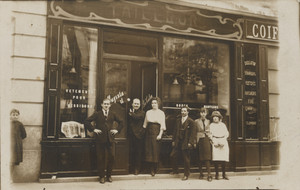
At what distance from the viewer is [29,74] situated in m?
6.88

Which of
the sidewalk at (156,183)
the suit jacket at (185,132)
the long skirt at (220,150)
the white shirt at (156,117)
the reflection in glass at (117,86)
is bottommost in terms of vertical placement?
the sidewalk at (156,183)

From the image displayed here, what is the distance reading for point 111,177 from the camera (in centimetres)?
718

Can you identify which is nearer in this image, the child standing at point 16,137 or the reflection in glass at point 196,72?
the child standing at point 16,137

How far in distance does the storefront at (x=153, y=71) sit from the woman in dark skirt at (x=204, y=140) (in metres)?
0.54

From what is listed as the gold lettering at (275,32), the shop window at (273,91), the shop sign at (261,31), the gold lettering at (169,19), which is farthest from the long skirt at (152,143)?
the gold lettering at (275,32)

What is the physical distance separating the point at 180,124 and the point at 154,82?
132cm

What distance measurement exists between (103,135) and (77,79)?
1.49 meters

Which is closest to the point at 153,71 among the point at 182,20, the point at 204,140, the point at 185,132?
the point at 182,20

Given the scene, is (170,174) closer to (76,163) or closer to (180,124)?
(180,124)

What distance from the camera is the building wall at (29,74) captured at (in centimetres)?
674

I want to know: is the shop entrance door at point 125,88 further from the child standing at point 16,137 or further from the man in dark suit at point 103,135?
the child standing at point 16,137

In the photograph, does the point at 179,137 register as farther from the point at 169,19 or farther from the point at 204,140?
the point at 169,19

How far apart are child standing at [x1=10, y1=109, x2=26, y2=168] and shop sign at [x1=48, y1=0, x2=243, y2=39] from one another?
2378 mm

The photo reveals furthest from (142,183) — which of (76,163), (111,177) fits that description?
(76,163)
